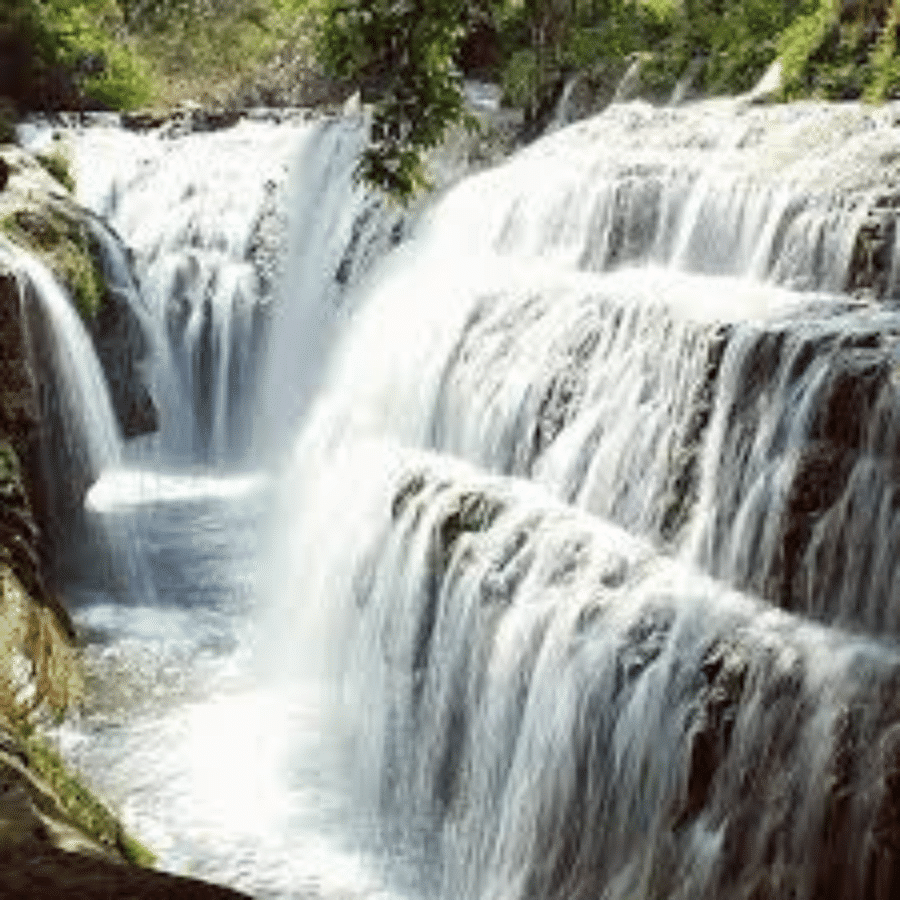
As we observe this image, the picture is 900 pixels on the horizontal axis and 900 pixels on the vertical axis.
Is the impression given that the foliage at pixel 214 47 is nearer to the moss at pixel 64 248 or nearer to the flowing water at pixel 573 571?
the moss at pixel 64 248

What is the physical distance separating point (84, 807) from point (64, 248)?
370 inches

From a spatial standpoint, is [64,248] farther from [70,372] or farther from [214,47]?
[214,47]

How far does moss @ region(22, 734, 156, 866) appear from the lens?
967 cm

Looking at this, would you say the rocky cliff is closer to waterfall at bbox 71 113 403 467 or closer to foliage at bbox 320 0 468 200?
waterfall at bbox 71 113 403 467

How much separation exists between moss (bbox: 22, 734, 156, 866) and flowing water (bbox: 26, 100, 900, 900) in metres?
0.60

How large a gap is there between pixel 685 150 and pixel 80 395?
24.2ft

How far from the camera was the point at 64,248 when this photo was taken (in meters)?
17.8

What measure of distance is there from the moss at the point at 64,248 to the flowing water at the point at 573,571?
8.86ft

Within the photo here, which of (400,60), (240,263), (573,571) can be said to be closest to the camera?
(400,60)

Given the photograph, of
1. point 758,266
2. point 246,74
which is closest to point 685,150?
point 758,266

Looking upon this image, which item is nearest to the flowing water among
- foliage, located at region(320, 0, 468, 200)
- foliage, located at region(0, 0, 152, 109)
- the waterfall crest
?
the waterfall crest

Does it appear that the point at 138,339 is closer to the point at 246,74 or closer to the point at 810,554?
the point at 810,554

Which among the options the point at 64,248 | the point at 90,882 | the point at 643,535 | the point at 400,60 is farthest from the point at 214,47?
the point at 90,882

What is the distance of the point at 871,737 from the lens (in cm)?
772
